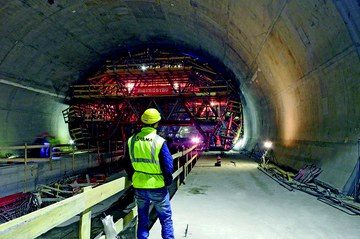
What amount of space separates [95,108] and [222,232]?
1710cm

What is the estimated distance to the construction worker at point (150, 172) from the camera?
302cm

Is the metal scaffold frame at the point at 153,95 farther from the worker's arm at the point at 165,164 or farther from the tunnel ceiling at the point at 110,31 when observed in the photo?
the worker's arm at the point at 165,164

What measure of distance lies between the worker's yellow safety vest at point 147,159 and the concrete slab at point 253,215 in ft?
2.93

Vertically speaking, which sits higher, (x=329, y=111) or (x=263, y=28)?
(x=263, y=28)

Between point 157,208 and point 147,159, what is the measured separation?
2.20 feet

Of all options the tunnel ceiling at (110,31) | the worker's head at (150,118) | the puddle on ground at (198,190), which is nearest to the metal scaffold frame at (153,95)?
the tunnel ceiling at (110,31)

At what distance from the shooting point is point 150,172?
304 cm

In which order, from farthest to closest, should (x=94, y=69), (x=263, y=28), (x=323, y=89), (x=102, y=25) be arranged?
(x=94, y=69) < (x=102, y=25) < (x=263, y=28) < (x=323, y=89)

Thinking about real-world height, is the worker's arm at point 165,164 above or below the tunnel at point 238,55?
below

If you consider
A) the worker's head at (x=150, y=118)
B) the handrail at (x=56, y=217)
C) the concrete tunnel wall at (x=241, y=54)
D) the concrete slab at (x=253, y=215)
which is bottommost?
the concrete slab at (x=253, y=215)

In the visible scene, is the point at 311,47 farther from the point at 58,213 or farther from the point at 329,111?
the point at 58,213

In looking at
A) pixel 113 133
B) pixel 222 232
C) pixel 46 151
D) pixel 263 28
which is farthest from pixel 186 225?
pixel 113 133

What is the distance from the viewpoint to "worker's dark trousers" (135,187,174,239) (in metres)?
3.06

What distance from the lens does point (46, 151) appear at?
13.7 meters
